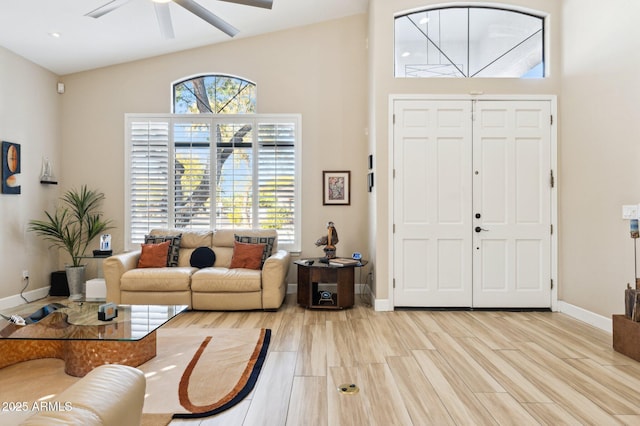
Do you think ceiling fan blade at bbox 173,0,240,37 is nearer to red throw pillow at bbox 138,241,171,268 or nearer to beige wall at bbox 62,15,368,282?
beige wall at bbox 62,15,368,282

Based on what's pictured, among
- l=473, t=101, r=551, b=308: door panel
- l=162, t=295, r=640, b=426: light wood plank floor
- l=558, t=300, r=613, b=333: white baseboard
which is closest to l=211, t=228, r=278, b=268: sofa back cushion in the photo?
l=162, t=295, r=640, b=426: light wood plank floor

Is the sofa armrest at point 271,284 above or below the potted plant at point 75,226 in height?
below

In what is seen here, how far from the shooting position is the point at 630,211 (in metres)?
3.45

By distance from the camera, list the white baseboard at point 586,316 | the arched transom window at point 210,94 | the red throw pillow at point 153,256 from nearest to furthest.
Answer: the white baseboard at point 586,316 < the red throw pillow at point 153,256 < the arched transom window at point 210,94

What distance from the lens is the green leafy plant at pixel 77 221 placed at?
5.27m

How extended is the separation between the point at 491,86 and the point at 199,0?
3.59 meters

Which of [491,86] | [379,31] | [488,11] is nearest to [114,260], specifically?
[379,31]

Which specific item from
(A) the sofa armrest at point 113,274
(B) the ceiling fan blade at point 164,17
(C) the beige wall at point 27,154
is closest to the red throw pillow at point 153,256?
(A) the sofa armrest at point 113,274

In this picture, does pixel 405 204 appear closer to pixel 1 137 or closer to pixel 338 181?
pixel 338 181

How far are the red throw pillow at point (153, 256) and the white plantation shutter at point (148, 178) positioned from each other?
26.9 inches

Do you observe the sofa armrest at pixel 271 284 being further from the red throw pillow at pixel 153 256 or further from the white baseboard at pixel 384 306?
the red throw pillow at pixel 153 256

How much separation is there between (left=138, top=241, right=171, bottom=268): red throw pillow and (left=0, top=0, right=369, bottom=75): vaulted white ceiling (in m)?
2.69

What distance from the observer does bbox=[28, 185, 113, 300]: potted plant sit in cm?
515

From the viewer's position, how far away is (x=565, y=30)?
4473 millimetres
